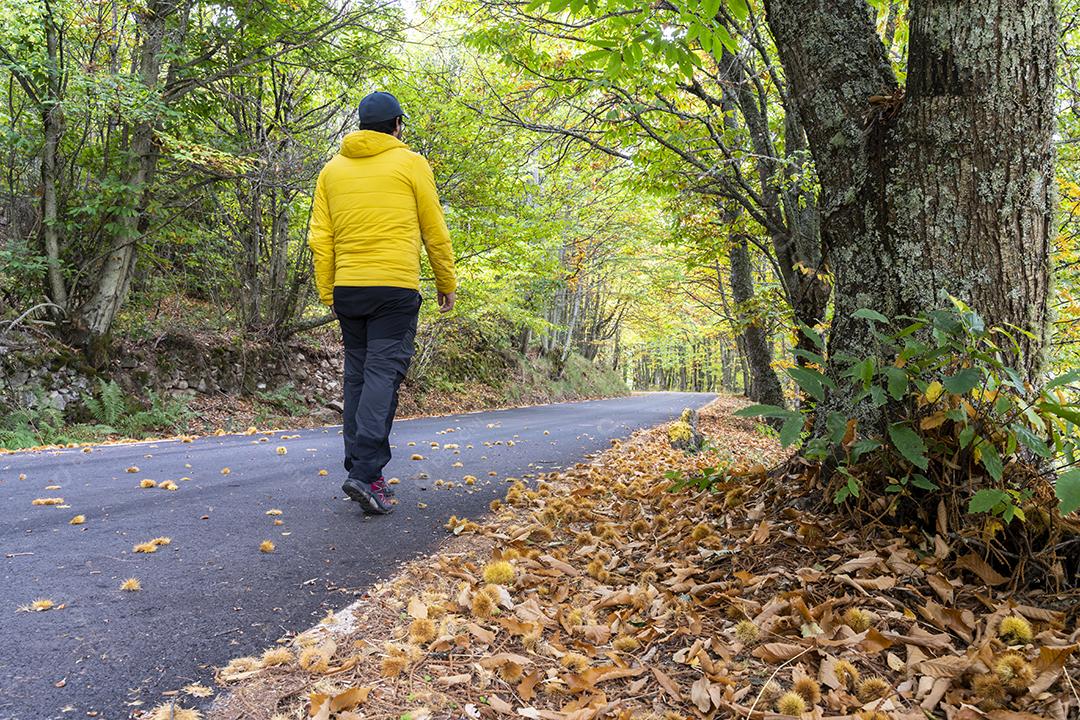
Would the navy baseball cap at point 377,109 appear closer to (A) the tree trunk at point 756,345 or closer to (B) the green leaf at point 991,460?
(B) the green leaf at point 991,460

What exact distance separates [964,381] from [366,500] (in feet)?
9.65

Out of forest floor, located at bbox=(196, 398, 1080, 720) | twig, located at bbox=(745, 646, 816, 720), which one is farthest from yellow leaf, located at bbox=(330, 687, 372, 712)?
twig, located at bbox=(745, 646, 816, 720)

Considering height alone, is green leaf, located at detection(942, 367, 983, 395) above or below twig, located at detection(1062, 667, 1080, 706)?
above

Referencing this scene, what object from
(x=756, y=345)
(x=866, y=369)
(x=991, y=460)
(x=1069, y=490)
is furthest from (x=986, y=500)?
(x=756, y=345)

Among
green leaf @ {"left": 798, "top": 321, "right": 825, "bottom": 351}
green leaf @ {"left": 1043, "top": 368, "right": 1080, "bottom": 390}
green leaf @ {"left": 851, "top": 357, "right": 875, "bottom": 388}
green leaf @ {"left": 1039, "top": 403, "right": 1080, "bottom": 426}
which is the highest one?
green leaf @ {"left": 798, "top": 321, "right": 825, "bottom": 351}

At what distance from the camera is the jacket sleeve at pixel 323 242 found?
3436 millimetres

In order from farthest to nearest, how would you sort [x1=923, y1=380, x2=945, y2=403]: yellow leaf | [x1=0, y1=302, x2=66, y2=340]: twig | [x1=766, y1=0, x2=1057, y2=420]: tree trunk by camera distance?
[x1=0, y1=302, x2=66, y2=340]: twig < [x1=766, y1=0, x2=1057, y2=420]: tree trunk < [x1=923, y1=380, x2=945, y2=403]: yellow leaf

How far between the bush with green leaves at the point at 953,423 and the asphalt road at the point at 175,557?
202cm

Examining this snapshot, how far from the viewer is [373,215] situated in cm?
332

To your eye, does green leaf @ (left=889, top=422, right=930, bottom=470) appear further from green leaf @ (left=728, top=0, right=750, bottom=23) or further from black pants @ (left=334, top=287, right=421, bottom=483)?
black pants @ (left=334, top=287, right=421, bottom=483)

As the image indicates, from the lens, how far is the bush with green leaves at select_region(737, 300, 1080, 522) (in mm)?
1926

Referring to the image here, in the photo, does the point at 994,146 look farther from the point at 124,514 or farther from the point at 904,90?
the point at 124,514

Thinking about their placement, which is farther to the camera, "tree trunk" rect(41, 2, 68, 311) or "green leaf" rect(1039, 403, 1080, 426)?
"tree trunk" rect(41, 2, 68, 311)

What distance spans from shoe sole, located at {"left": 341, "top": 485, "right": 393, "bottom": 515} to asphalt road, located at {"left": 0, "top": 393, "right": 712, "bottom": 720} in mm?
52
